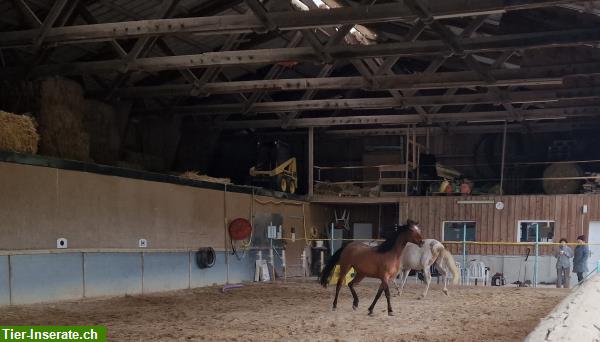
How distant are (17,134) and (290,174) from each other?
1018 cm

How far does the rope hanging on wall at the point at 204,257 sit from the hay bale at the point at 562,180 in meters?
11.1

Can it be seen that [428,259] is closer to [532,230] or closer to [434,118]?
[434,118]

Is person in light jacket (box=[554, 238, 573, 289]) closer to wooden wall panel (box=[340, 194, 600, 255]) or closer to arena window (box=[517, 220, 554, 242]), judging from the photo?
wooden wall panel (box=[340, 194, 600, 255])

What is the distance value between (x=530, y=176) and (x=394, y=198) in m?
5.02

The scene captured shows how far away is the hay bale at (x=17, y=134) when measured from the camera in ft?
26.0

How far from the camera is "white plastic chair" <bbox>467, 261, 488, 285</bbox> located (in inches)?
603

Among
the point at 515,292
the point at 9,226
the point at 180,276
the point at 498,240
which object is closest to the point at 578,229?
the point at 498,240

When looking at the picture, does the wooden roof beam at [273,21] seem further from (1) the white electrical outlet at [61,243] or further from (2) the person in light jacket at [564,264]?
(2) the person in light jacket at [564,264]

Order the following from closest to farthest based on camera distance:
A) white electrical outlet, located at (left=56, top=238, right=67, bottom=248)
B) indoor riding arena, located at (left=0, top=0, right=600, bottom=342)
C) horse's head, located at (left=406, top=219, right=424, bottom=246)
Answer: indoor riding arena, located at (left=0, top=0, right=600, bottom=342), horse's head, located at (left=406, top=219, right=424, bottom=246), white electrical outlet, located at (left=56, top=238, right=67, bottom=248)

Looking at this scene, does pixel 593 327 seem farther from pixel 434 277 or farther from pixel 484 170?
pixel 484 170

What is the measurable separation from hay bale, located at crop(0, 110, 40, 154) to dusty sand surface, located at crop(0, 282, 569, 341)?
2.35 meters

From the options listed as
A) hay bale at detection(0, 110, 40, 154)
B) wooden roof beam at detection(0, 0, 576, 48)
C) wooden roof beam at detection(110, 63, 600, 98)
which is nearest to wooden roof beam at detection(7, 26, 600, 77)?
wooden roof beam at detection(0, 0, 576, 48)

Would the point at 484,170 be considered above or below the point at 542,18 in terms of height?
below

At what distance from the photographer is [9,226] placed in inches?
308
